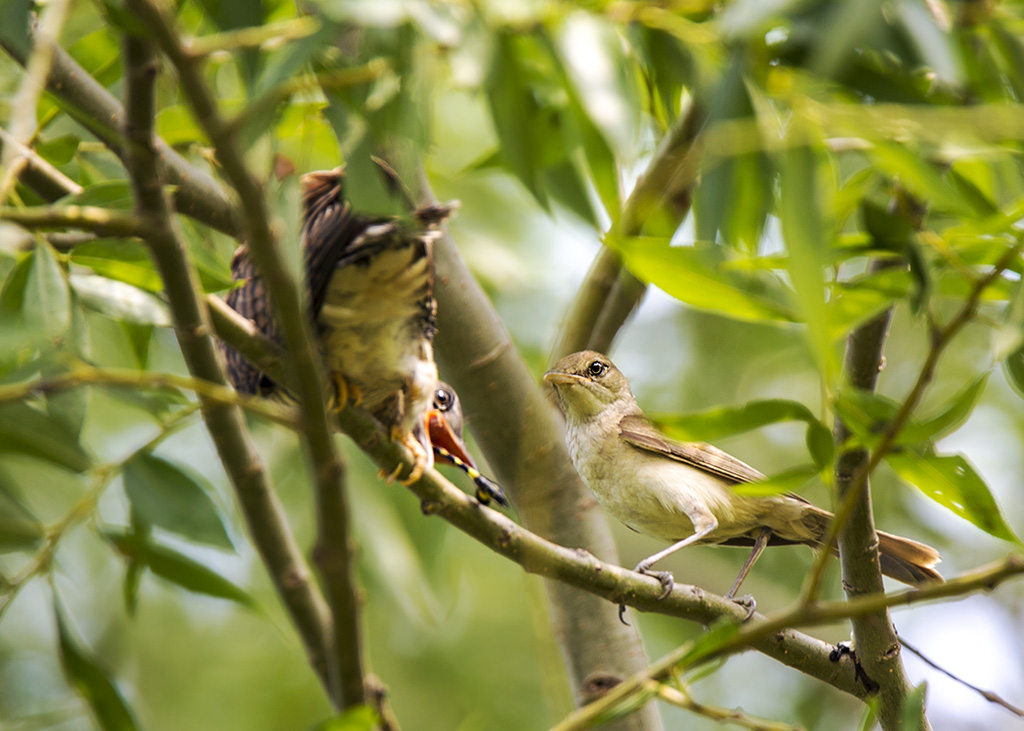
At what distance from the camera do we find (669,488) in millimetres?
3230

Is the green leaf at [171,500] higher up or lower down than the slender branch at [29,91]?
lower down

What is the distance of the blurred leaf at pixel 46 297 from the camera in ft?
5.74

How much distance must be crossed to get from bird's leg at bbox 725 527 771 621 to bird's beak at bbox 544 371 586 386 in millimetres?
908

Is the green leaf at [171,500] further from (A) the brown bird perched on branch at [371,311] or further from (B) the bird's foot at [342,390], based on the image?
(B) the bird's foot at [342,390]

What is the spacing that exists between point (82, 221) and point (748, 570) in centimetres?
248

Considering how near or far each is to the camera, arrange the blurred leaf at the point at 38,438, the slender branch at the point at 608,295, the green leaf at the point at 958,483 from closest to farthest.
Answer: the green leaf at the point at 958,483 → the blurred leaf at the point at 38,438 → the slender branch at the point at 608,295

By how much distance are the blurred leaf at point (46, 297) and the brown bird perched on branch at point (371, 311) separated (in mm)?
726

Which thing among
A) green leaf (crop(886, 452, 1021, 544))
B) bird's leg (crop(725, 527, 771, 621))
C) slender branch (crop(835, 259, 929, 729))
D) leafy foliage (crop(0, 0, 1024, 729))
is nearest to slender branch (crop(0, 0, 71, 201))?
leafy foliage (crop(0, 0, 1024, 729))

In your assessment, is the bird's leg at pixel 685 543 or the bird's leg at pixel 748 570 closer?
the bird's leg at pixel 748 570

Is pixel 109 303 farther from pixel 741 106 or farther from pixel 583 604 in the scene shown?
pixel 583 604

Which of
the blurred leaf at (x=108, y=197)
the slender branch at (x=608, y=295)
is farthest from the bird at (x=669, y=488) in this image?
the blurred leaf at (x=108, y=197)

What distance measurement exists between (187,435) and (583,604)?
473cm

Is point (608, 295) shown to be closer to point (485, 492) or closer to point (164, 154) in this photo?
point (485, 492)

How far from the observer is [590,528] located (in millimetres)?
3211
